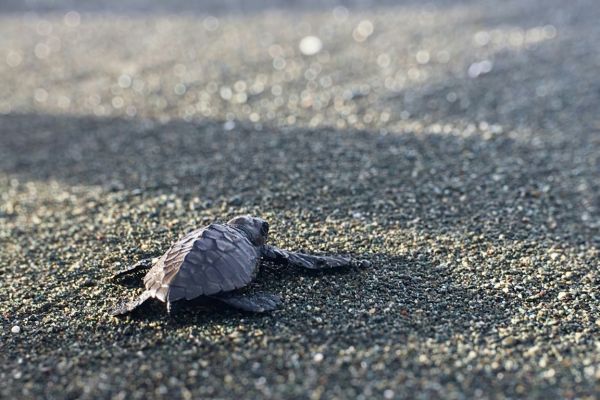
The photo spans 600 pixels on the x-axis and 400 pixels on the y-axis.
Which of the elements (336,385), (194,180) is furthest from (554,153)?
(336,385)

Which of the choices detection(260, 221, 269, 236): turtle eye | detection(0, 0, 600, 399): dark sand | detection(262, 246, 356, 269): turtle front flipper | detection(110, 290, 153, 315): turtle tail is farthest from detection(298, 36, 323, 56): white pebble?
detection(110, 290, 153, 315): turtle tail

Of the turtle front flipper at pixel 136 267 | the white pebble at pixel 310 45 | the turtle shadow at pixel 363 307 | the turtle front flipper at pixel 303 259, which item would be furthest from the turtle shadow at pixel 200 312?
the white pebble at pixel 310 45

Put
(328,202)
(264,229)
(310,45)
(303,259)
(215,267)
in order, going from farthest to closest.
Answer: (310,45)
(328,202)
(264,229)
(303,259)
(215,267)

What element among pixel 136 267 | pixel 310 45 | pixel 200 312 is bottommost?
pixel 200 312

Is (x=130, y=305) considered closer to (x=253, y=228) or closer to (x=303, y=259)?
(x=253, y=228)

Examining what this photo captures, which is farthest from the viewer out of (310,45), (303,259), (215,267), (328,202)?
(310,45)

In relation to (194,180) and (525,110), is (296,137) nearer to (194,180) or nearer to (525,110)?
(194,180)

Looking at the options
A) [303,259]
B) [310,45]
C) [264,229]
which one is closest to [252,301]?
[303,259]

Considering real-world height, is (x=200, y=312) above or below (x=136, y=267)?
below
